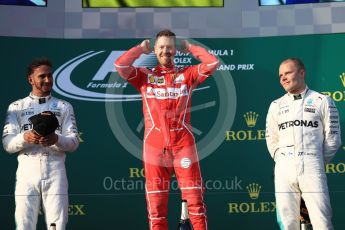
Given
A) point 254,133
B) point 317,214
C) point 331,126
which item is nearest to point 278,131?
point 331,126

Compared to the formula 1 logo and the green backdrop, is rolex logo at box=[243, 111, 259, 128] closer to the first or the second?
the green backdrop

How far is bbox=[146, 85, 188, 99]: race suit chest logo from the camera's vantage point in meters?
5.14

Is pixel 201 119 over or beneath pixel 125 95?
beneath

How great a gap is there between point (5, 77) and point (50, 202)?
7.09ft

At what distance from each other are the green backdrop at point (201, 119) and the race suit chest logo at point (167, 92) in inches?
50.6

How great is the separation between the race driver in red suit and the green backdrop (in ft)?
4.17

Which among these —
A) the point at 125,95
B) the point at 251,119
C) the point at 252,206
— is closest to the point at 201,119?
the point at 251,119

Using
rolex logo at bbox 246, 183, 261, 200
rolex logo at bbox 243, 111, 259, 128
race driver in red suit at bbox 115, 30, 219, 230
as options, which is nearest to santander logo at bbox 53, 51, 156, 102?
rolex logo at bbox 243, 111, 259, 128

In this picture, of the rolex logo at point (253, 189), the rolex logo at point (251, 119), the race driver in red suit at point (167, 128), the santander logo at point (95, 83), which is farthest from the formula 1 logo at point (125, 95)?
the race driver in red suit at point (167, 128)

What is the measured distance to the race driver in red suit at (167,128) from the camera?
4898 millimetres

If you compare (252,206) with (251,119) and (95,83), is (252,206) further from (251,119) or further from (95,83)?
(95,83)

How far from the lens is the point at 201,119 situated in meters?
6.51

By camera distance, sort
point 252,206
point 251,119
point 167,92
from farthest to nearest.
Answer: point 251,119
point 252,206
point 167,92

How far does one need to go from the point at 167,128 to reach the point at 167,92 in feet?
0.94
